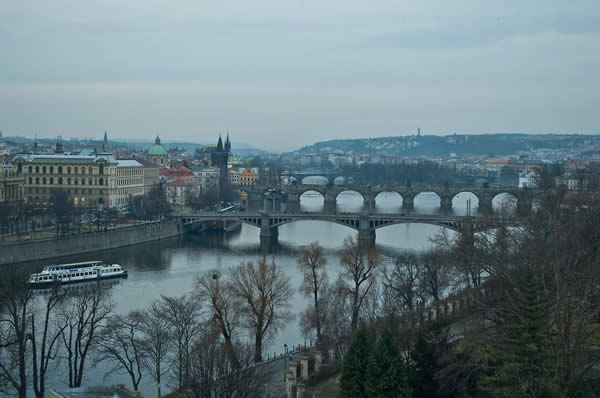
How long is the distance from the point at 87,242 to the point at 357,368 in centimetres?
2380

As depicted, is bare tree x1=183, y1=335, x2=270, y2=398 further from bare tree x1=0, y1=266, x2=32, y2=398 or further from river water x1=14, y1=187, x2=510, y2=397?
bare tree x1=0, y1=266, x2=32, y2=398

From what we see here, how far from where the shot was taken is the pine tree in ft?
35.5

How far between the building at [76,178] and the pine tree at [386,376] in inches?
1480

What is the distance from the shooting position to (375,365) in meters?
10.9

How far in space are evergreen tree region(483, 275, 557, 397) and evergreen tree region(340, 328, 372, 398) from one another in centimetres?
173

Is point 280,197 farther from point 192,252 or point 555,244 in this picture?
point 555,244

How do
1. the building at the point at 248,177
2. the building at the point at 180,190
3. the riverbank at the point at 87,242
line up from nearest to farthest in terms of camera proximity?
the riverbank at the point at 87,242, the building at the point at 180,190, the building at the point at 248,177

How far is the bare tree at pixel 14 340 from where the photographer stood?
551 inches

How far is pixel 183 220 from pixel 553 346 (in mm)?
32003

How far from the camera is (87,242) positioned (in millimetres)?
32750

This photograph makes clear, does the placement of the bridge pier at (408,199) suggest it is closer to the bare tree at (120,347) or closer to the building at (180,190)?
the building at (180,190)

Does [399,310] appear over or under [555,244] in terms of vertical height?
under

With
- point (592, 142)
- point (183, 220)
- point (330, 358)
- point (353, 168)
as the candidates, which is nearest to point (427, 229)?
point (183, 220)

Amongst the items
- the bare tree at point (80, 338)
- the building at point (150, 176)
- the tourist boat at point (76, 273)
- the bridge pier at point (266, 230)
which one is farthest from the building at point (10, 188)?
the bare tree at point (80, 338)
